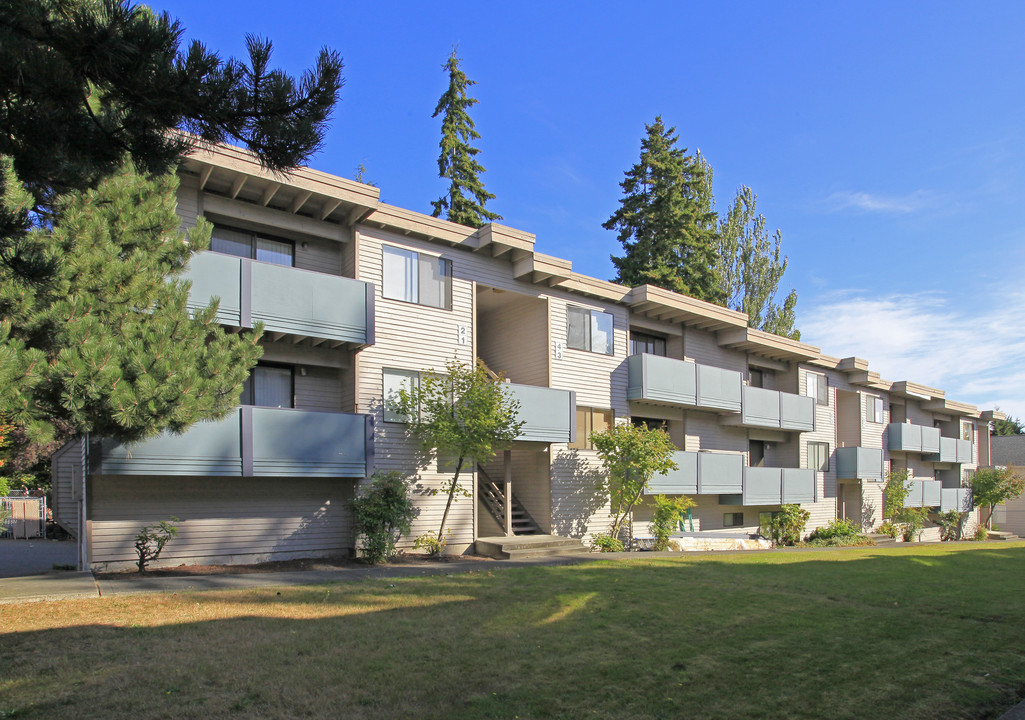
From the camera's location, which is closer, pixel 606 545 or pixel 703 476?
pixel 606 545

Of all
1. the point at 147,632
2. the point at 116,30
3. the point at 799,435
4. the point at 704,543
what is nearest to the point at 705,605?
the point at 147,632

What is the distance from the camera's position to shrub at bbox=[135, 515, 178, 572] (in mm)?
14430

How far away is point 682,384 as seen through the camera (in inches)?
1015

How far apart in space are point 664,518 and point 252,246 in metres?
14.4

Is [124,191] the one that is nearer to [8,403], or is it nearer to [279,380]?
[8,403]

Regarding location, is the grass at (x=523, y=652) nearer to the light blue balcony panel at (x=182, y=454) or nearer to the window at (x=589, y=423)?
the light blue balcony panel at (x=182, y=454)

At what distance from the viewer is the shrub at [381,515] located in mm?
16766

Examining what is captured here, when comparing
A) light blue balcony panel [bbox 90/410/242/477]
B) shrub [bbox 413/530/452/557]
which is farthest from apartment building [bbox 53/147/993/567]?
shrub [bbox 413/530/452/557]

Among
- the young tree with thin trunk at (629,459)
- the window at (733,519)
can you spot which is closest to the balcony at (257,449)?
the young tree with thin trunk at (629,459)

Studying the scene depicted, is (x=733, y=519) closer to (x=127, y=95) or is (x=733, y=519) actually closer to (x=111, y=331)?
(x=111, y=331)

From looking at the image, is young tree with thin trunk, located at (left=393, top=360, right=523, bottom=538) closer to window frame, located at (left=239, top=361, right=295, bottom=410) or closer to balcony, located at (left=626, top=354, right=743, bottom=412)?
window frame, located at (left=239, top=361, right=295, bottom=410)

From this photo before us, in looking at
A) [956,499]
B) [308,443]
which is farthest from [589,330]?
[956,499]

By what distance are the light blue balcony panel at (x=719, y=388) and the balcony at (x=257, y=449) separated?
13293 mm

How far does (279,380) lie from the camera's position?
18016mm
